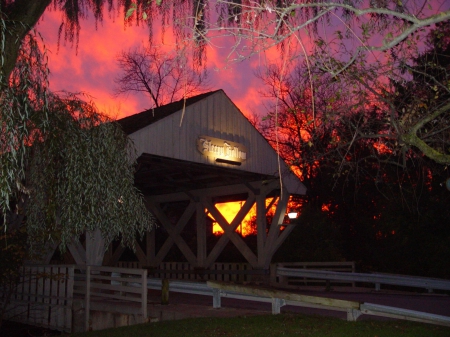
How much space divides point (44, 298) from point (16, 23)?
751 cm

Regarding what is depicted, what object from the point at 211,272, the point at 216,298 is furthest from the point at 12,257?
the point at 211,272

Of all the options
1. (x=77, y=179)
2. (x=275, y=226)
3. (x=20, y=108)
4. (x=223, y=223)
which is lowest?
(x=275, y=226)

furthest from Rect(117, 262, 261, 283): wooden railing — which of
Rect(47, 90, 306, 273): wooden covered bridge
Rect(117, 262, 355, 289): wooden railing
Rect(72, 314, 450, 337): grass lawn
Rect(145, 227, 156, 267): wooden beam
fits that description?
Rect(72, 314, 450, 337): grass lawn

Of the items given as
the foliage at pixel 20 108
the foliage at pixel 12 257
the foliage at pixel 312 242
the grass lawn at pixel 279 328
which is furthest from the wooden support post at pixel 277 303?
the foliage at pixel 312 242

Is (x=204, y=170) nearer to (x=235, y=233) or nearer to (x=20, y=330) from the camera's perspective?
(x=235, y=233)

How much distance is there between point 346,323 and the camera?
9.13 meters

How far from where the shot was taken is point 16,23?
8.16 m

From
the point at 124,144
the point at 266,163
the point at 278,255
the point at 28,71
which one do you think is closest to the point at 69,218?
the point at 124,144

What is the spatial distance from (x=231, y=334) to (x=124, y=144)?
555 centimetres

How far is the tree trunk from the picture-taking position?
766 cm

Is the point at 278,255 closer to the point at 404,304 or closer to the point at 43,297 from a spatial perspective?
the point at 404,304

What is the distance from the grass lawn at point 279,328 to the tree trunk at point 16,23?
4.74 meters

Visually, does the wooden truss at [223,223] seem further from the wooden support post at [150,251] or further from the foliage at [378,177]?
the foliage at [378,177]

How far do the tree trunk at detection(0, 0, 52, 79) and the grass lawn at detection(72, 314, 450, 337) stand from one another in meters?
4.74
